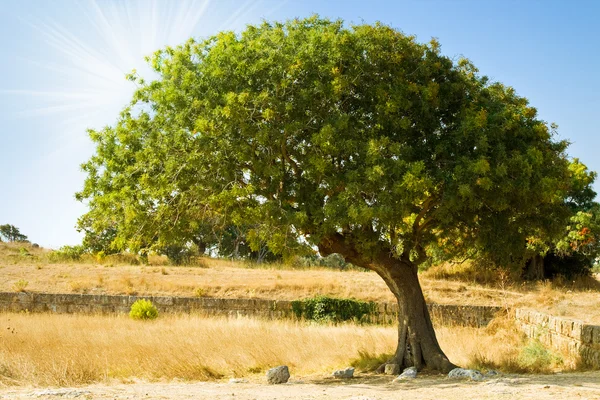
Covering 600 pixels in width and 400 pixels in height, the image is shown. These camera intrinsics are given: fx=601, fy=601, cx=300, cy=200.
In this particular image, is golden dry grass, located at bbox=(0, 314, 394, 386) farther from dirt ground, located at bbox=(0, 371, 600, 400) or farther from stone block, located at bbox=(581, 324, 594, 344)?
stone block, located at bbox=(581, 324, 594, 344)

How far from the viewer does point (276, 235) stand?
10148mm

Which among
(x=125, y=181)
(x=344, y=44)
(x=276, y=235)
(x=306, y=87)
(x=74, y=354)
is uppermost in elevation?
(x=344, y=44)

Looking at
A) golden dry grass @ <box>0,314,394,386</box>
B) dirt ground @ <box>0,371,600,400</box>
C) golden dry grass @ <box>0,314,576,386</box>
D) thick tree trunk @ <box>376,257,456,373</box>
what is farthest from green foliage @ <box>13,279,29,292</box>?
thick tree trunk @ <box>376,257,456,373</box>

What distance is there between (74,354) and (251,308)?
418 inches

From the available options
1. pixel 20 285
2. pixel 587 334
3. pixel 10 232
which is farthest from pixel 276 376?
pixel 10 232

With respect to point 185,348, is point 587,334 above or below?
above

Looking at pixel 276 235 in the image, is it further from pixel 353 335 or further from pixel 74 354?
pixel 353 335

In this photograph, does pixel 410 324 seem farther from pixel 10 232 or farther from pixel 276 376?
pixel 10 232

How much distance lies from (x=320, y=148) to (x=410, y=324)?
177 inches

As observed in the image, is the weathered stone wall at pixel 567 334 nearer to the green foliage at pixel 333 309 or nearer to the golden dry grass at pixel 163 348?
the golden dry grass at pixel 163 348

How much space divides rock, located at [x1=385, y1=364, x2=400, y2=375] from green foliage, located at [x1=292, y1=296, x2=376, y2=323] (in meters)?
8.22

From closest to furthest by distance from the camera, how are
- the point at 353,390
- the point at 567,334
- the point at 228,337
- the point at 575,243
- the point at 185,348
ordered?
the point at 353,390, the point at 185,348, the point at 567,334, the point at 228,337, the point at 575,243

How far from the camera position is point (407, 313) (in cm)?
1262

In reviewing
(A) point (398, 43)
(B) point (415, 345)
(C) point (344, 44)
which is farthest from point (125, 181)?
(B) point (415, 345)
